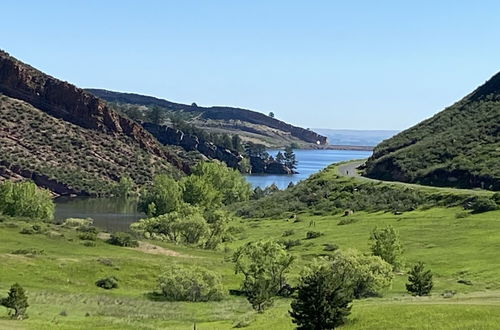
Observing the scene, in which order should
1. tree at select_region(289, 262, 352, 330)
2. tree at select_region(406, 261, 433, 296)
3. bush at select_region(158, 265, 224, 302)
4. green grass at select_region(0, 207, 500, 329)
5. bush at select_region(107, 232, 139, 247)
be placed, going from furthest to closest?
bush at select_region(107, 232, 139, 247)
bush at select_region(158, 265, 224, 302)
tree at select_region(406, 261, 433, 296)
green grass at select_region(0, 207, 500, 329)
tree at select_region(289, 262, 352, 330)

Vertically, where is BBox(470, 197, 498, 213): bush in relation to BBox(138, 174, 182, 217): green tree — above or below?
above

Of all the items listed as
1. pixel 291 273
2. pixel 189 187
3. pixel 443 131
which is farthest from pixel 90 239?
pixel 443 131

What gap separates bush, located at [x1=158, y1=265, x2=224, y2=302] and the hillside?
71.1 meters

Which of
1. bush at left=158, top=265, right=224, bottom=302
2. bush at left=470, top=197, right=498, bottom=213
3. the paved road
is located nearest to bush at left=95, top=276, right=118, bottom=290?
bush at left=158, top=265, right=224, bottom=302

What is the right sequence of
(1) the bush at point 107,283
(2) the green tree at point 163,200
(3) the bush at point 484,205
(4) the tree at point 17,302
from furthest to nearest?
(2) the green tree at point 163,200, (3) the bush at point 484,205, (1) the bush at point 107,283, (4) the tree at point 17,302

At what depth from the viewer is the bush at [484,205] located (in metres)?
92.6

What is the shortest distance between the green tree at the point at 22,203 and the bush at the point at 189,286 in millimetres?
55800

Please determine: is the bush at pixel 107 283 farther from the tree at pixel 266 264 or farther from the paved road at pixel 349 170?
the paved road at pixel 349 170

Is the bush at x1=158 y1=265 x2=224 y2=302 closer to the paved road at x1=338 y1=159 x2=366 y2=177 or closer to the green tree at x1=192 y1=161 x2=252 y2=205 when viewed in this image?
the green tree at x1=192 y1=161 x2=252 y2=205

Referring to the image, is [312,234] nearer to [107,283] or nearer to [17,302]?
[107,283]

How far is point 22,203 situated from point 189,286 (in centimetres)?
6105

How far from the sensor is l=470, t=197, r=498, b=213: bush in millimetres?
92625

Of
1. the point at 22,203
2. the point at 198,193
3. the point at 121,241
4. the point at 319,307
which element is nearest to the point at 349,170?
the point at 198,193

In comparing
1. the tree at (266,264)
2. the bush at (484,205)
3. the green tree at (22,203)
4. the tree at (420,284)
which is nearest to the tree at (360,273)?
the tree at (420,284)
